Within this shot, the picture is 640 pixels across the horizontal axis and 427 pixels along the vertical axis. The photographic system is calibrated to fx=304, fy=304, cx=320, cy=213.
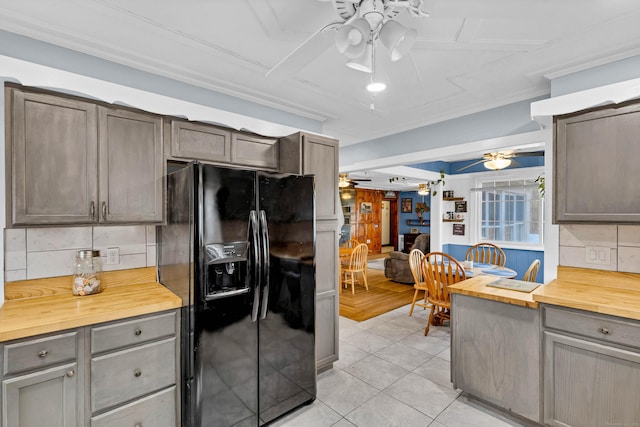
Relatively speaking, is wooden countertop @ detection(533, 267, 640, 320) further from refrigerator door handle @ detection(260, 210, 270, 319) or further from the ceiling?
refrigerator door handle @ detection(260, 210, 270, 319)

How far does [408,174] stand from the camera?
5.84 m

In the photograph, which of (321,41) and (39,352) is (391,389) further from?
(321,41)

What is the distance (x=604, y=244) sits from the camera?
223 centimetres

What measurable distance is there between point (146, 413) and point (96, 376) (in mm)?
375

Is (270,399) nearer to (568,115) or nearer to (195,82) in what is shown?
(195,82)

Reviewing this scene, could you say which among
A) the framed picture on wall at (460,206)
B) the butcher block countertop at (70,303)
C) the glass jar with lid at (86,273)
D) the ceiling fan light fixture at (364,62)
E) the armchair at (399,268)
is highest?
the ceiling fan light fixture at (364,62)

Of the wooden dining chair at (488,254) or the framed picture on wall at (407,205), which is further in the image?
the framed picture on wall at (407,205)

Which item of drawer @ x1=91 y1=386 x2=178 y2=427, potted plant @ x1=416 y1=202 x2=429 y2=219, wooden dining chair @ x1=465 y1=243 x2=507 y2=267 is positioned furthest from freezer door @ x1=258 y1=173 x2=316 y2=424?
potted plant @ x1=416 y1=202 x2=429 y2=219

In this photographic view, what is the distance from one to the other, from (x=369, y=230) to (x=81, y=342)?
10.3 meters

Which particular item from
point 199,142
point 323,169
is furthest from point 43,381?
point 323,169

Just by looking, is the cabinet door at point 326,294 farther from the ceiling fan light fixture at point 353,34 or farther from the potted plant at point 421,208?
the potted plant at point 421,208

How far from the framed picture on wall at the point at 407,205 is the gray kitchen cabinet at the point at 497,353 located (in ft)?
30.4

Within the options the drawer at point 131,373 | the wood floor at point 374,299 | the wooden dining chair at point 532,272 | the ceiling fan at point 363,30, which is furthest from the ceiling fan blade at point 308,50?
the wood floor at point 374,299

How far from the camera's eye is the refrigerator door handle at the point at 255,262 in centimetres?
198
